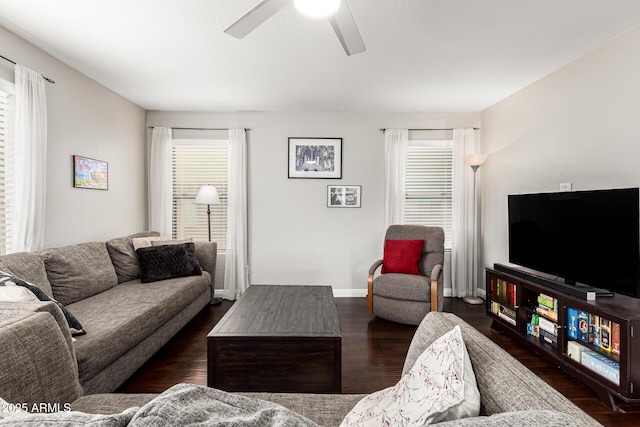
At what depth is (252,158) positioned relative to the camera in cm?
464

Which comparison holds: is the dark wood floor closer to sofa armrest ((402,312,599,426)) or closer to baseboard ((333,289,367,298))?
baseboard ((333,289,367,298))

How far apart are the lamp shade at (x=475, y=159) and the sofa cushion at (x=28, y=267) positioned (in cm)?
458

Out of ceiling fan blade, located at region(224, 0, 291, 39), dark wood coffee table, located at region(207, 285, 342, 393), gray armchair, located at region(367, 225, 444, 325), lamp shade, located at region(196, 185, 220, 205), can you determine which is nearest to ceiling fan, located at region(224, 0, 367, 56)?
ceiling fan blade, located at region(224, 0, 291, 39)

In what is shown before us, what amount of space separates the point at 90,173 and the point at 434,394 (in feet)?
12.8

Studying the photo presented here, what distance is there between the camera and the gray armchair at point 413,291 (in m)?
3.47

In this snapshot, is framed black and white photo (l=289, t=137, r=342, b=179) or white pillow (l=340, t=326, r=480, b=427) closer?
white pillow (l=340, t=326, r=480, b=427)

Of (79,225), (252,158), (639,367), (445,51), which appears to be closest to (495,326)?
(639,367)

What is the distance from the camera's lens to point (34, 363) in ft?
4.00

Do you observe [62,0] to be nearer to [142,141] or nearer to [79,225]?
[79,225]

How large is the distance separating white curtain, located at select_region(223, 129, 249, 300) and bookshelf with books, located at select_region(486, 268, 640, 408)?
10.6 ft

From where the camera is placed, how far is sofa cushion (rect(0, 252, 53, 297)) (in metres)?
2.20

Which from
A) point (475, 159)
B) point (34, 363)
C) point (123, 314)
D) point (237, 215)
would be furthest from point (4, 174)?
point (475, 159)

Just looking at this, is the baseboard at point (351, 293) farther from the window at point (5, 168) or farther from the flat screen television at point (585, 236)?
the window at point (5, 168)

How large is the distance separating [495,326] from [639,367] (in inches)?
59.2
